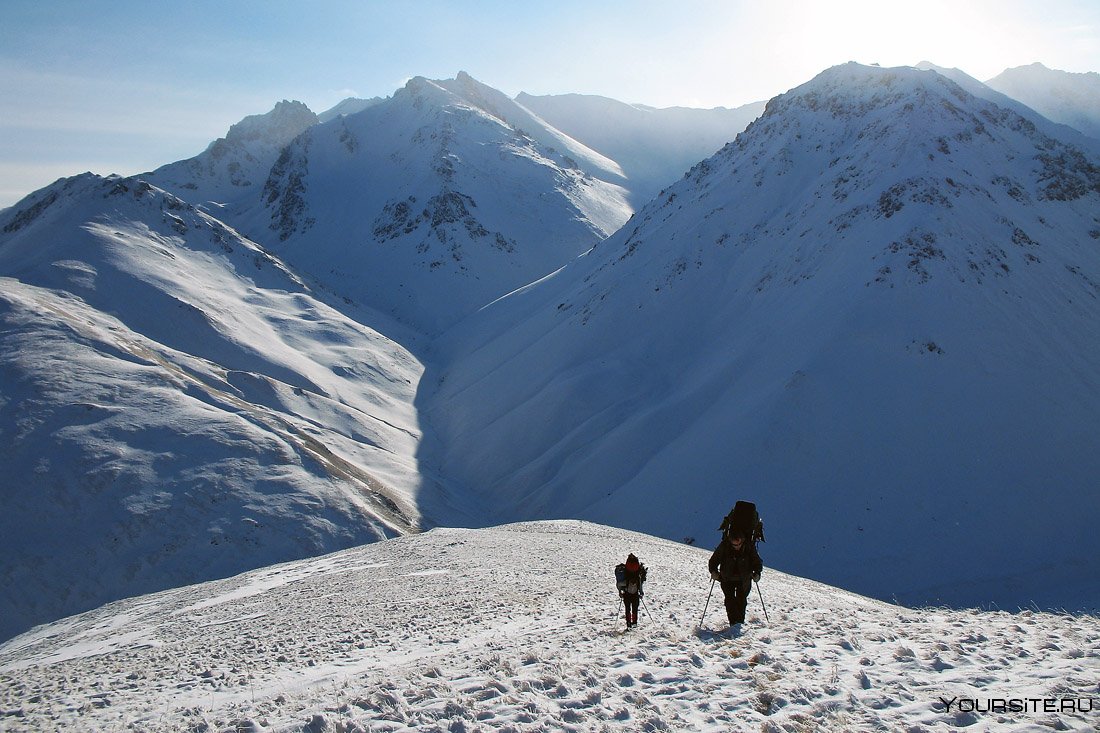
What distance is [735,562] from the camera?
40.8 ft

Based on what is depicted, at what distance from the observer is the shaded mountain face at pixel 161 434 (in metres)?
39.4

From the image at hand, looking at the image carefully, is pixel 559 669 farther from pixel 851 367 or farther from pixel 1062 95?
pixel 1062 95

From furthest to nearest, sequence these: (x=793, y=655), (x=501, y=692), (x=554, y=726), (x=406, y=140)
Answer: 1. (x=406, y=140)
2. (x=793, y=655)
3. (x=501, y=692)
4. (x=554, y=726)

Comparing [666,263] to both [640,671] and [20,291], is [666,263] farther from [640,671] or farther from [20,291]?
[640,671]

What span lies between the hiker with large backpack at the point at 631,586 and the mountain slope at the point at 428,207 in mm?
106932

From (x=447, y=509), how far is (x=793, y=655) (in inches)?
1840

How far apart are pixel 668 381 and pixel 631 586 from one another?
1993 inches

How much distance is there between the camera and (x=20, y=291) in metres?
62.1

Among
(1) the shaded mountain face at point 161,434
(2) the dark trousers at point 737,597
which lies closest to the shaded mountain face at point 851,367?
(1) the shaded mountain face at point 161,434

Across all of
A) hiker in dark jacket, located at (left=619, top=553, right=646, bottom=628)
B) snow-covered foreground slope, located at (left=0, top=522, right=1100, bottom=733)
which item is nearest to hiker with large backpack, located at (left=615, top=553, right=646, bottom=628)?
hiker in dark jacket, located at (left=619, top=553, right=646, bottom=628)

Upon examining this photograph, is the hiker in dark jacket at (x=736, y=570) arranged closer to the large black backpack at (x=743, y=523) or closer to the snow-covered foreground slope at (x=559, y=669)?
the large black backpack at (x=743, y=523)

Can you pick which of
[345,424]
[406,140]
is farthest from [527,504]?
[406,140]

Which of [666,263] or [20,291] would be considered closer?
[20,291]

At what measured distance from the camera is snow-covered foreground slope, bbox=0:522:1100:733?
322 inches
